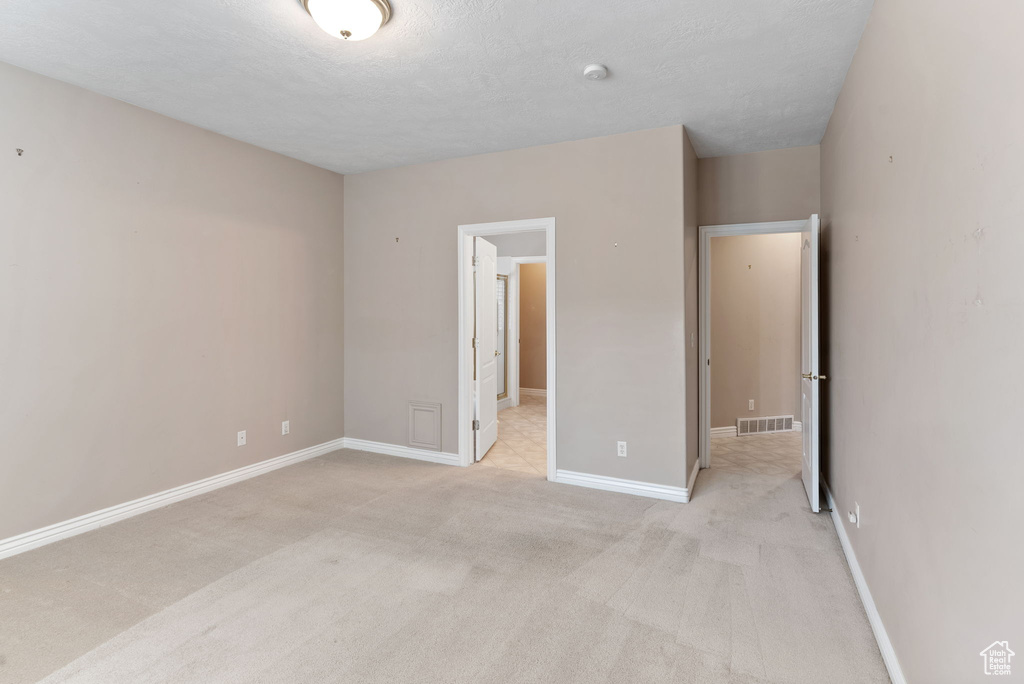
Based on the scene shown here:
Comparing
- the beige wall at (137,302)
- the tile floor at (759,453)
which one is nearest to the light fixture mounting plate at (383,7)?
the beige wall at (137,302)

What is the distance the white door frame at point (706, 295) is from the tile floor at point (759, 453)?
278 millimetres

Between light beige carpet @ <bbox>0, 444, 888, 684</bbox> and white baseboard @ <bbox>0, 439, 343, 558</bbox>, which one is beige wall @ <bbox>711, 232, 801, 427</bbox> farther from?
white baseboard @ <bbox>0, 439, 343, 558</bbox>

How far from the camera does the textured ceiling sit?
225 centimetres

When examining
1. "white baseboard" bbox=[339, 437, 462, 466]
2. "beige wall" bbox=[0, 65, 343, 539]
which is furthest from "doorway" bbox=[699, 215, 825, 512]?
"beige wall" bbox=[0, 65, 343, 539]

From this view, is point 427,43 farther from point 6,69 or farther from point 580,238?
point 6,69

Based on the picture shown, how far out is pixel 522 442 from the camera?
17.6ft

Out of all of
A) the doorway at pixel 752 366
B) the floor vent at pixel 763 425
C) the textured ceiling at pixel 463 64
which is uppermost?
the textured ceiling at pixel 463 64

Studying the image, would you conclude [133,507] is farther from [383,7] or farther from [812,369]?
[812,369]

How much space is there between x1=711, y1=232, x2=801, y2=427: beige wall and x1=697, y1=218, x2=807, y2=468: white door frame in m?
1.14

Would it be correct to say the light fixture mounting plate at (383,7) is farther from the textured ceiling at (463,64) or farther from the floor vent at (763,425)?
the floor vent at (763,425)

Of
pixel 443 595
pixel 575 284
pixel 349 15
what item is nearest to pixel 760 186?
pixel 575 284

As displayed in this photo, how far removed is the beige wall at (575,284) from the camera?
364 cm

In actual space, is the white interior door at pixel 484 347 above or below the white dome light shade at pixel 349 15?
below

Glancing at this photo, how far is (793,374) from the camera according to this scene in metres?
5.59
